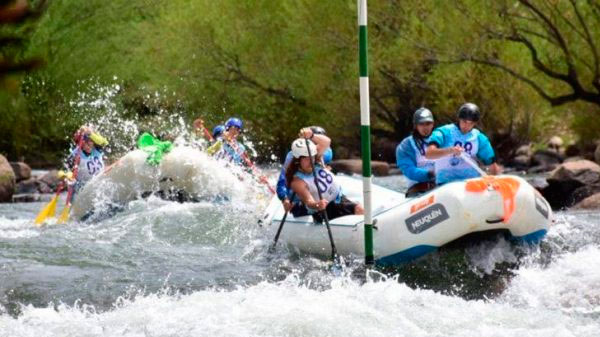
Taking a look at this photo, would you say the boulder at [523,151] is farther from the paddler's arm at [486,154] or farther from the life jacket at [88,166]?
the paddler's arm at [486,154]

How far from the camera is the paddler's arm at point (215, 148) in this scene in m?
12.7

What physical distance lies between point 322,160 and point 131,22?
21.2 m

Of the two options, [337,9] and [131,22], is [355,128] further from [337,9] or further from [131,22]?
[131,22]

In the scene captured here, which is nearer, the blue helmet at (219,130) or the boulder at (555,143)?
the blue helmet at (219,130)

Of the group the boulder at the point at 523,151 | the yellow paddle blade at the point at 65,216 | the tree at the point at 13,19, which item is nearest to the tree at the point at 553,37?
the boulder at the point at 523,151

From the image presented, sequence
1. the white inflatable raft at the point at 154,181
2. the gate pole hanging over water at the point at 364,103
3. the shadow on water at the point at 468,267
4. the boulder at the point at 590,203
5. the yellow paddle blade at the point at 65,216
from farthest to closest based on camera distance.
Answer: the boulder at the point at 590,203 → the yellow paddle blade at the point at 65,216 → the white inflatable raft at the point at 154,181 → the shadow on water at the point at 468,267 → the gate pole hanging over water at the point at 364,103

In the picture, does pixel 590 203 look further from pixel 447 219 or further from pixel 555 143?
pixel 555 143

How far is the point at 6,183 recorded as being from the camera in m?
17.3

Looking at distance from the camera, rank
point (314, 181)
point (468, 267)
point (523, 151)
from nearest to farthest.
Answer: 1. point (468, 267)
2. point (314, 181)
3. point (523, 151)

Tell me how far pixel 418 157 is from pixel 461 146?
0.66 meters

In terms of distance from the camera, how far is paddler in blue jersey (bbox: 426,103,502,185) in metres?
7.74

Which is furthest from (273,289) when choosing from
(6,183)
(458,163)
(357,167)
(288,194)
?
(357,167)

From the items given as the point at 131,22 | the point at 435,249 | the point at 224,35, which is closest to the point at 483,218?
the point at 435,249

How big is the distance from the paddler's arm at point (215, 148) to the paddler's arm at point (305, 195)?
4.88 meters
